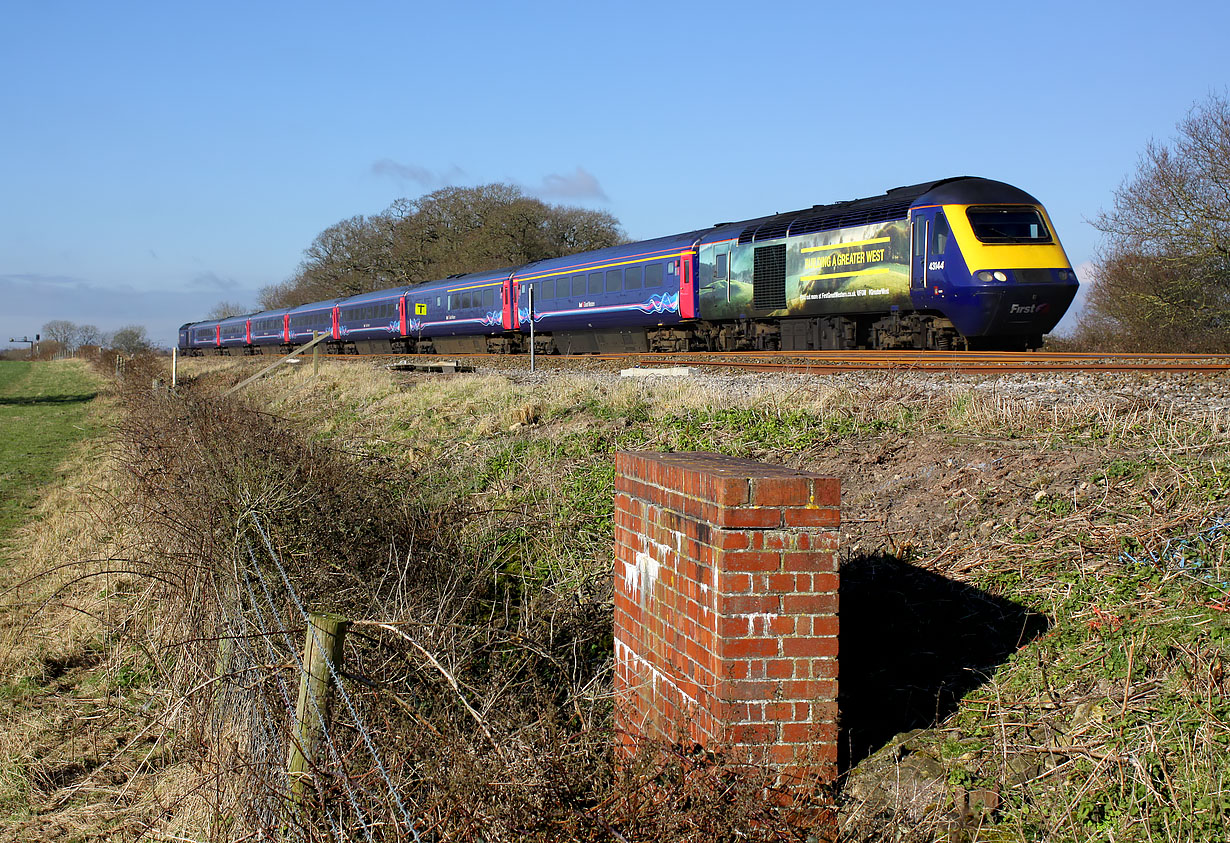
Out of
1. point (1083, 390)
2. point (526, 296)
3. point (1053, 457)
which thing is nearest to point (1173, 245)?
point (526, 296)

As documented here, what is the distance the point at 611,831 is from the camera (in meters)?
2.73

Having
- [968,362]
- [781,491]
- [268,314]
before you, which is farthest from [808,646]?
[268,314]

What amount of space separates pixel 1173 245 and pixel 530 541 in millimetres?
23199

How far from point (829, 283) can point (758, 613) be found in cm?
1400

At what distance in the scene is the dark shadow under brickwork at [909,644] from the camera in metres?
3.90

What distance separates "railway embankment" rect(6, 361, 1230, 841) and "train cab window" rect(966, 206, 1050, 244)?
6.55m

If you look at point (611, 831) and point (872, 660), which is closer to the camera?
point (611, 831)

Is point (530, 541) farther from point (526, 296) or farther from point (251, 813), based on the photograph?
point (526, 296)

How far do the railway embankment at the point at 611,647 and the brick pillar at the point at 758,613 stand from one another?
0.18 metres

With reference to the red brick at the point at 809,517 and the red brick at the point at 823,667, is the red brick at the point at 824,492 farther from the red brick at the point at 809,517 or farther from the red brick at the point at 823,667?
the red brick at the point at 823,667

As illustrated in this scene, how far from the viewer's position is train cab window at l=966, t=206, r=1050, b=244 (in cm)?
1420

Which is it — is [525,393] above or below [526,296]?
below

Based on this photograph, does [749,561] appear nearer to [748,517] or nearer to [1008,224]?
[748,517]

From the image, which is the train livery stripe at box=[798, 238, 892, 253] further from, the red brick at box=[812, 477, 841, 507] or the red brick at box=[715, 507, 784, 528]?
the red brick at box=[715, 507, 784, 528]
